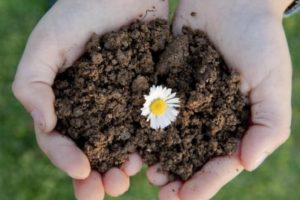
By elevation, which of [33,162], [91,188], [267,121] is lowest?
[33,162]

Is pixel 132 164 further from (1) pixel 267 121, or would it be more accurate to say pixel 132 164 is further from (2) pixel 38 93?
(1) pixel 267 121

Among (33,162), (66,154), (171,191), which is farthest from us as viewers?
(33,162)

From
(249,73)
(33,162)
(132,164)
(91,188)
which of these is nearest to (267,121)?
(249,73)

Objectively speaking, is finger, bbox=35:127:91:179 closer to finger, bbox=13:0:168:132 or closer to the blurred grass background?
finger, bbox=13:0:168:132

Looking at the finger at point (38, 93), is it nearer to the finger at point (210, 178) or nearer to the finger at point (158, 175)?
the finger at point (158, 175)

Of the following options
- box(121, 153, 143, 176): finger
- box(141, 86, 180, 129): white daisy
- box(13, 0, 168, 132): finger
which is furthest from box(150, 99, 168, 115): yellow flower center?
box(13, 0, 168, 132): finger

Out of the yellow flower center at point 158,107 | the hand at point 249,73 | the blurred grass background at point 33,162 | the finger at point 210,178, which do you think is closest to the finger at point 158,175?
the hand at point 249,73
